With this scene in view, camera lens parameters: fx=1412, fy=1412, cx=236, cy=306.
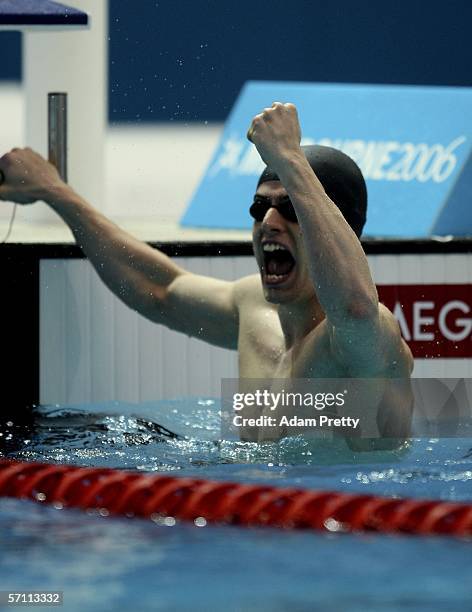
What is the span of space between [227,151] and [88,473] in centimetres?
288

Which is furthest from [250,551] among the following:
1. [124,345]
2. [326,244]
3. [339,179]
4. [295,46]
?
[295,46]

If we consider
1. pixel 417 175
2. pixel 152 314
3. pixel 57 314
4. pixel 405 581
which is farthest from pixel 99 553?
pixel 417 175

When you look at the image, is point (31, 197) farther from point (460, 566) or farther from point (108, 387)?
point (460, 566)

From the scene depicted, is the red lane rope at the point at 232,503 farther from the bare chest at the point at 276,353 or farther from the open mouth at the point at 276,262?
the open mouth at the point at 276,262

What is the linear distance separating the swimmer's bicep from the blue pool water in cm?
29

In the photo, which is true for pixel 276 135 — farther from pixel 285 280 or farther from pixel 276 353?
pixel 276 353

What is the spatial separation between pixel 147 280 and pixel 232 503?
0.95 m

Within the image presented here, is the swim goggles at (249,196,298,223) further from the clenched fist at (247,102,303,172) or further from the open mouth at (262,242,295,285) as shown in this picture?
the clenched fist at (247,102,303,172)

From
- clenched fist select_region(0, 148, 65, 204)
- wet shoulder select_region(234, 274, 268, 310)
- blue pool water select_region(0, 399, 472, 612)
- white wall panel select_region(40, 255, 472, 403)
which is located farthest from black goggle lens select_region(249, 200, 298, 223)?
white wall panel select_region(40, 255, 472, 403)

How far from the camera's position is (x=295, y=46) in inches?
499

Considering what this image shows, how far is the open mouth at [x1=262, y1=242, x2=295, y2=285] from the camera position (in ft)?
9.22

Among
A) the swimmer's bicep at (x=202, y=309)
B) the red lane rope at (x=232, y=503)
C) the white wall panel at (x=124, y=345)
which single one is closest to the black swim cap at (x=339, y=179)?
the swimmer's bicep at (x=202, y=309)

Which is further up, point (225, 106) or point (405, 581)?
point (225, 106)

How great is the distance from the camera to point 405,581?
2078 mm
